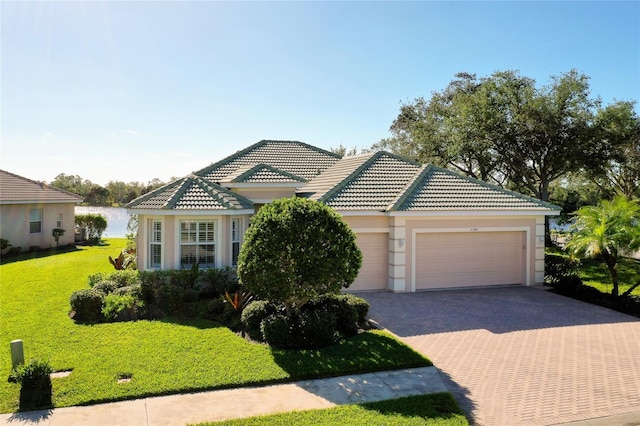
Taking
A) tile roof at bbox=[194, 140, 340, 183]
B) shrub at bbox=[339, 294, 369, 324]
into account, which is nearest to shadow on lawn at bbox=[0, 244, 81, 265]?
tile roof at bbox=[194, 140, 340, 183]

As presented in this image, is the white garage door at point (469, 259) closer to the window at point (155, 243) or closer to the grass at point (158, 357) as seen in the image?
the grass at point (158, 357)

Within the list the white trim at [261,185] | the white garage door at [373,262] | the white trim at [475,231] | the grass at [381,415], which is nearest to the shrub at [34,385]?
the grass at [381,415]

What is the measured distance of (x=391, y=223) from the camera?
16781mm

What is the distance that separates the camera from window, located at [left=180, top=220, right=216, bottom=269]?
638 inches

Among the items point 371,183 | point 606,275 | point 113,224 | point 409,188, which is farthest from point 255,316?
Result: point 113,224

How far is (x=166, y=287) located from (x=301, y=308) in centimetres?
457

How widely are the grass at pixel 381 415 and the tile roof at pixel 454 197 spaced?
9297 millimetres

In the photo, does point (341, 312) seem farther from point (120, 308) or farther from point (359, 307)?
point (120, 308)

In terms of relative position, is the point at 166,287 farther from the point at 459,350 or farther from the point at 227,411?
the point at 459,350

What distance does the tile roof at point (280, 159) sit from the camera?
21734 mm

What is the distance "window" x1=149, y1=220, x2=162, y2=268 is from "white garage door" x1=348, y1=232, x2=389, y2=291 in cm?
684

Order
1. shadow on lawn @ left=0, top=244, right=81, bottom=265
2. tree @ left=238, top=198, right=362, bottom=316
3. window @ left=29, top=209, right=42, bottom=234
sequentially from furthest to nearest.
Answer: window @ left=29, top=209, right=42, bottom=234 < shadow on lawn @ left=0, top=244, right=81, bottom=265 < tree @ left=238, top=198, right=362, bottom=316

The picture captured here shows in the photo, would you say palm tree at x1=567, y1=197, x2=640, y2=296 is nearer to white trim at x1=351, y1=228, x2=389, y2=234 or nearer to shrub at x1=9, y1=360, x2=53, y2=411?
white trim at x1=351, y1=228, x2=389, y2=234

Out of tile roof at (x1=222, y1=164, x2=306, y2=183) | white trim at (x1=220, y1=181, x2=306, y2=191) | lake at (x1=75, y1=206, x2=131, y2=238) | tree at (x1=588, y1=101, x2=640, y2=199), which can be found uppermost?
tree at (x1=588, y1=101, x2=640, y2=199)
